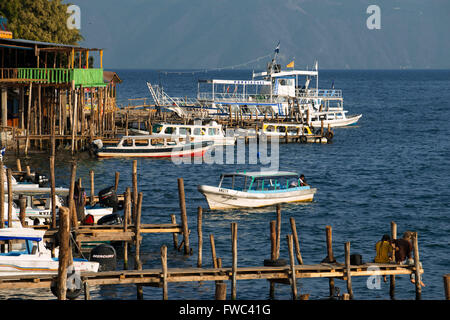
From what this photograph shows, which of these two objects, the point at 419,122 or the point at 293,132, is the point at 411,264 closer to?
the point at 293,132

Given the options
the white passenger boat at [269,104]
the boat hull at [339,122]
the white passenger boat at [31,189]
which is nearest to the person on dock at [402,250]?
the white passenger boat at [31,189]

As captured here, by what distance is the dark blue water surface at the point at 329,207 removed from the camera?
2661cm

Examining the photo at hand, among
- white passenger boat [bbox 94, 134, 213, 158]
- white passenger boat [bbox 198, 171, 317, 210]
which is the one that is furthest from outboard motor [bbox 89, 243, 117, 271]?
white passenger boat [bbox 94, 134, 213, 158]

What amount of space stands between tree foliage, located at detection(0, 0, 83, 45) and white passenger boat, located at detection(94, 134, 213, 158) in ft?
61.1

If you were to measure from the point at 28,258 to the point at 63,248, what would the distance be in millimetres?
4705

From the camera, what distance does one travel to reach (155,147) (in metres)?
57.8

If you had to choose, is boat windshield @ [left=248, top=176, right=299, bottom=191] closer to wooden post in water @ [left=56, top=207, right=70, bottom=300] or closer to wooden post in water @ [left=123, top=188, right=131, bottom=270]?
wooden post in water @ [left=123, top=188, right=131, bottom=270]

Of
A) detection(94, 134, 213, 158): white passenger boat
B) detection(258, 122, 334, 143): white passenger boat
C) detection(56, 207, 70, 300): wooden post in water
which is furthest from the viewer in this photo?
detection(258, 122, 334, 143): white passenger boat

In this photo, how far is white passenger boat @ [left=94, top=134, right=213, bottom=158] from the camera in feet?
183

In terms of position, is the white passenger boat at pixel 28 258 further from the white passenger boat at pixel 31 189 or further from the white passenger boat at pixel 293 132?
the white passenger boat at pixel 293 132

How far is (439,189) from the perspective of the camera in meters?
48.3

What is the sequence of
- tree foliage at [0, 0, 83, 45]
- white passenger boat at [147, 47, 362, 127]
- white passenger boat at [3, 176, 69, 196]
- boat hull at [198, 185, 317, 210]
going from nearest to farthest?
1. white passenger boat at [3, 176, 69, 196]
2. boat hull at [198, 185, 317, 210]
3. tree foliage at [0, 0, 83, 45]
4. white passenger boat at [147, 47, 362, 127]

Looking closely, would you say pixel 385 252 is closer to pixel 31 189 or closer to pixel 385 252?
pixel 385 252

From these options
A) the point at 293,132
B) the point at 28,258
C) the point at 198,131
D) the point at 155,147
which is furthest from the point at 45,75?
the point at 28,258
